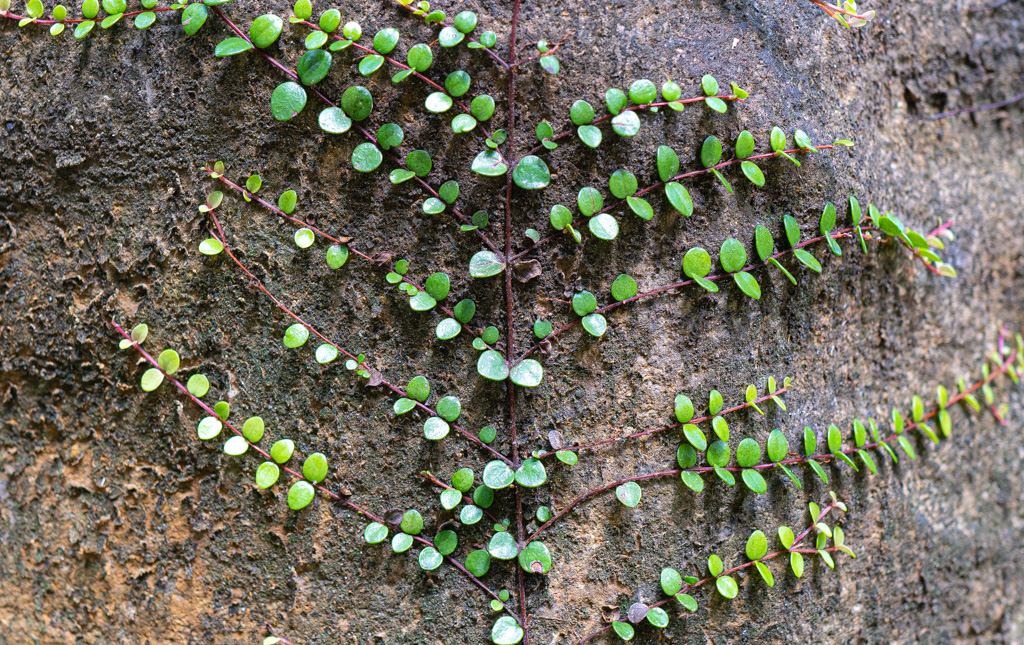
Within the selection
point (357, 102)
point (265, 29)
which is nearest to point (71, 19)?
point (265, 29)

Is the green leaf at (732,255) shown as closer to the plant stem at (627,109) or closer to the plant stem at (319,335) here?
the plant stem at (627,109)

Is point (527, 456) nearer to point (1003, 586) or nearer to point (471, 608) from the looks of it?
point (471, 608)

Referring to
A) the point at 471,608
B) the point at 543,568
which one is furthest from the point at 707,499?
the point at 471,608

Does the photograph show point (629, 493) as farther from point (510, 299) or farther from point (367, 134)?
point (367, 134)

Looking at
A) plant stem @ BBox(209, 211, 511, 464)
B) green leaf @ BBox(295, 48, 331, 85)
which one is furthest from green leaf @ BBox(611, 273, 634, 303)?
green leaf @ BBox(295, 48, 331, 85)

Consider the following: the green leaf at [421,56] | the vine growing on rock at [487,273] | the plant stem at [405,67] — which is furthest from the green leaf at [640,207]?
the green leaf at [421,56]

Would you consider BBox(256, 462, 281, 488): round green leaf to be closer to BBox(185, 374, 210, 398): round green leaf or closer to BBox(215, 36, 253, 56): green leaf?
BBox(185, 374, 210, 398): round green leaf
